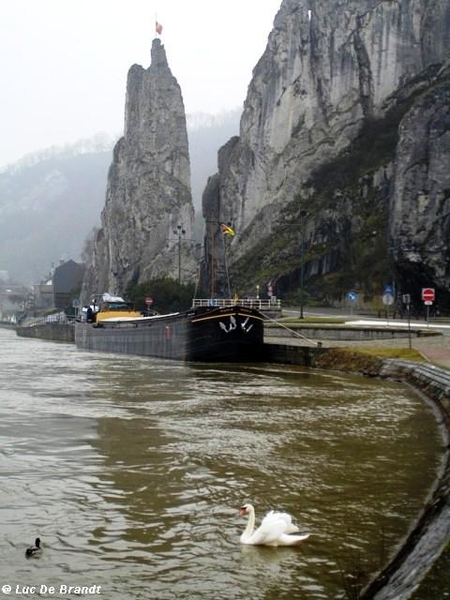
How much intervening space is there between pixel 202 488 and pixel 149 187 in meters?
169

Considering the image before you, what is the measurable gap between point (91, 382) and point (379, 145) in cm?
9995

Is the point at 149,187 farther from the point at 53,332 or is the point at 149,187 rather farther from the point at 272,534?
the point at 272,534

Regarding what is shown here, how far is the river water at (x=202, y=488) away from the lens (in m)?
7.62

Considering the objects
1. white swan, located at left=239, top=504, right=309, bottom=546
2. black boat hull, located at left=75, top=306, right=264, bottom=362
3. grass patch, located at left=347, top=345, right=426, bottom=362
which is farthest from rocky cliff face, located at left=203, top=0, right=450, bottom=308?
white swan, located at left=239, top=504, right=309, bottom=546

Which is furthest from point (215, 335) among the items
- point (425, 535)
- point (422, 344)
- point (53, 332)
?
point (53, 332)

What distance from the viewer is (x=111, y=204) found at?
189 metres

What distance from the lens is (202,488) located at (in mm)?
11172

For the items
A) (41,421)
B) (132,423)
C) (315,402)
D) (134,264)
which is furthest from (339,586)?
(134,264)

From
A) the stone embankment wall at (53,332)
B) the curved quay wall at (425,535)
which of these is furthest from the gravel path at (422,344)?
the stone embankment wall at (53,332)

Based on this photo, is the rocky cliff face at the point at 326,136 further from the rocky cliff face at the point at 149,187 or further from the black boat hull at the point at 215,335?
the black boat hull at the point at 215,335

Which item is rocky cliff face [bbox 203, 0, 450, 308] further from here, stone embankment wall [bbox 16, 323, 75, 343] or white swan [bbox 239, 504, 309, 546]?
white swan [bbox 239, 504, 309, 546]

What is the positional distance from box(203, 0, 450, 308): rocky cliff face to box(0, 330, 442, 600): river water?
2815 inches

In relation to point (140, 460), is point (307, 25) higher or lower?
higher

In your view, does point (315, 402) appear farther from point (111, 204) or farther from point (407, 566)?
point (111, 204)
